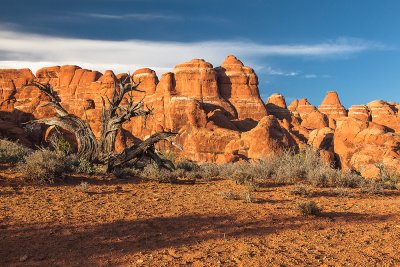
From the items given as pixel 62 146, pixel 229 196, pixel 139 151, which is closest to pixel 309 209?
pixel 229 196

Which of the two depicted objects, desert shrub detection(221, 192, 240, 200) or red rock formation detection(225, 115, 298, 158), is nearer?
desert shrub detection(221, 192, 240, 200)

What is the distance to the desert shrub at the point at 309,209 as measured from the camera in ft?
25.2

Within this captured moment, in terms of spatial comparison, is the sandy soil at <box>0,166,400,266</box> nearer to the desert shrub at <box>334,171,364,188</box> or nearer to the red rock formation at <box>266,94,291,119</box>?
the desert shrub at <box>334,171,364,188</box>

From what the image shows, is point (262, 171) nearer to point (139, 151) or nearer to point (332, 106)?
point (139, 151)

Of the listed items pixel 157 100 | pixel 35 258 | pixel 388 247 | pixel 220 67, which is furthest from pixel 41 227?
pixel 220 67

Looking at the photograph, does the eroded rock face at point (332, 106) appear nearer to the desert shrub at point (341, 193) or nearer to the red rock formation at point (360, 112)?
the red rock formation at point (360, 112)

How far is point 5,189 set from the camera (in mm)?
9305

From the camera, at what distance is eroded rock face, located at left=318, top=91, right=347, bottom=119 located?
111 metres

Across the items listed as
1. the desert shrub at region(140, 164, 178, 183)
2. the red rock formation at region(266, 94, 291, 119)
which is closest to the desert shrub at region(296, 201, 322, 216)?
the desert shrub at region(140, 164, 178, 183)

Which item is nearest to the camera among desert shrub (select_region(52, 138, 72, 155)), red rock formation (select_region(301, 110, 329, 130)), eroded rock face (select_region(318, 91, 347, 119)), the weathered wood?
the weathered wood

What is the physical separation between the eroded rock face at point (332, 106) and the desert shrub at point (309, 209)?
356ft

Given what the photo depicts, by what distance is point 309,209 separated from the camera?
7.67 m

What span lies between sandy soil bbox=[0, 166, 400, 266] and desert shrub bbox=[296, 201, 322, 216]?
0.54 feet

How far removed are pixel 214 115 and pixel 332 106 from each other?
6916 centimetres
